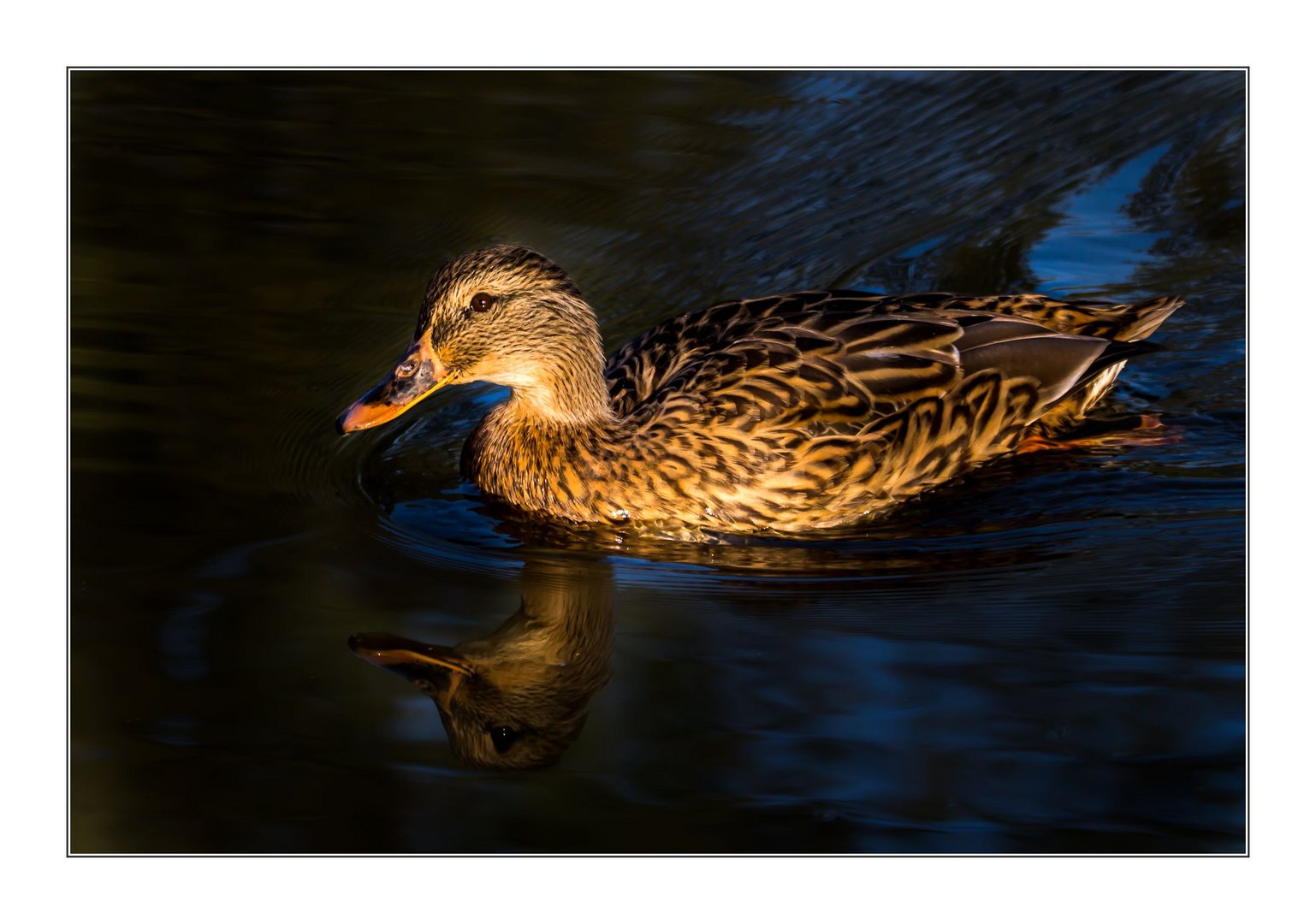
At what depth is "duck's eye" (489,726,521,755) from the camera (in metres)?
5.57

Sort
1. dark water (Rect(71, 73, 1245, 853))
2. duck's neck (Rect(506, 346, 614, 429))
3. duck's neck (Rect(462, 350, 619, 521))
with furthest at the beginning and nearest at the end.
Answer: duck's neck (Rect(506, 346, 614, 429))
duck's neck (Rect(462, 350, 619, 521))
dark water (Rect(71, 73, 1245, 853))

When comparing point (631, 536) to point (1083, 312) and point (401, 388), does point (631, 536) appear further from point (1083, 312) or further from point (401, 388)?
point (1083, 312)

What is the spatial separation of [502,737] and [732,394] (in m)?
2.27

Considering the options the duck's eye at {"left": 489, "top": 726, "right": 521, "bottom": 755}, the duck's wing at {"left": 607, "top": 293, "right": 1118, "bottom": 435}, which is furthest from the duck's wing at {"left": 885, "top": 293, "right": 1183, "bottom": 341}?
the duck's eye at {"left": 489, "top": 726, "right": 521, "bottom": 755}

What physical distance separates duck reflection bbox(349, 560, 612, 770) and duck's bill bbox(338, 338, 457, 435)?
112 centimetres

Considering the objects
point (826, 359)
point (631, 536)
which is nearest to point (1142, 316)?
point (826, 359)

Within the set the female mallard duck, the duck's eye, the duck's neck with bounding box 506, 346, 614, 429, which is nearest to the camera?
the duck's eye

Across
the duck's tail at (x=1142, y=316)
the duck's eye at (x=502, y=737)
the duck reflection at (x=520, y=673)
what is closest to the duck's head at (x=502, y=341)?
the duck reflection at (x=520, y=673)

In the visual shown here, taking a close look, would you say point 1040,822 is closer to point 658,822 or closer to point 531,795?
point 658,822

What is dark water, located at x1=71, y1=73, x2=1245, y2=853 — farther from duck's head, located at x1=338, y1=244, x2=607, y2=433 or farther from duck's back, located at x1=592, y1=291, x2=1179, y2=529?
duck's head, located at x1=338, y1=244, x2=607, y2=433

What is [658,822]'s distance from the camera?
16.9 feet

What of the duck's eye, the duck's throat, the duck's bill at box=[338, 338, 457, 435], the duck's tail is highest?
the duck's tail

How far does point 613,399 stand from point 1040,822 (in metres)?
3.27

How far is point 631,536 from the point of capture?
23.5 feet
